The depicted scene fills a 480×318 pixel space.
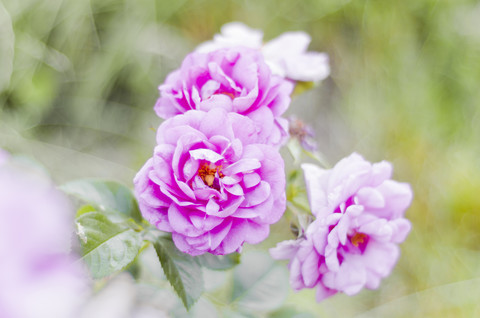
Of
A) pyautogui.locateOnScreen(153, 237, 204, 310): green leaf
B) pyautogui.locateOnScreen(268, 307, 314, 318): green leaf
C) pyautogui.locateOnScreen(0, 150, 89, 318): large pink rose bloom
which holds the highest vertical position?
pyautogui.locateOnScreen(0, 150, 89, 318): large pink rose bloom

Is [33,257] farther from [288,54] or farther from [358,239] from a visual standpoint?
[288,54]

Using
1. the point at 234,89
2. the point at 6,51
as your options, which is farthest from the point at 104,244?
Result: the point at 6,51

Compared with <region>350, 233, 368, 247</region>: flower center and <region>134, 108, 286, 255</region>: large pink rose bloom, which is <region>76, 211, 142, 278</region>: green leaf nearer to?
<region>134, 108, 286, 255</region>: large pink rose bloom

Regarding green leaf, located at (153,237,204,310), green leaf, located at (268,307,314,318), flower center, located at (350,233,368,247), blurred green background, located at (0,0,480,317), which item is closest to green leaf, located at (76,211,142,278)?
green leaf, located at (153,237,204,310)

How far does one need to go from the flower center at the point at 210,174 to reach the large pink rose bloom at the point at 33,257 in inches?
10.5

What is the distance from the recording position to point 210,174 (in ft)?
1.72

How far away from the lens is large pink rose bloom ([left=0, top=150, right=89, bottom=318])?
8.8 inches

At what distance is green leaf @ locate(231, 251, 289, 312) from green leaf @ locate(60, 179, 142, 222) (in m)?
0.28

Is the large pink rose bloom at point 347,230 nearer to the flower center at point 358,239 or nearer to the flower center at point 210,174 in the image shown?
the flower center at point 358,239

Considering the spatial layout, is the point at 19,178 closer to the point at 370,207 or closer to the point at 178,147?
the point at 178,147

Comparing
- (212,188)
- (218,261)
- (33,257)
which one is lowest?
(218,261)

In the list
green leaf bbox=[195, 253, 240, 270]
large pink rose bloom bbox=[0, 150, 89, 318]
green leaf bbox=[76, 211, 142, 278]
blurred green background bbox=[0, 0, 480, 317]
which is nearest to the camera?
large pink rose bloom bbox=[0, 150, 89, 318]

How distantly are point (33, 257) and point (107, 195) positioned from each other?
1.25 ft

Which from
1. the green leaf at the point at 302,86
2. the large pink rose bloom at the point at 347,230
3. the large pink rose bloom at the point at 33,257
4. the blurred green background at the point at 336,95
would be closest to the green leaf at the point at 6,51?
the blurred green background at the point at 336,95
